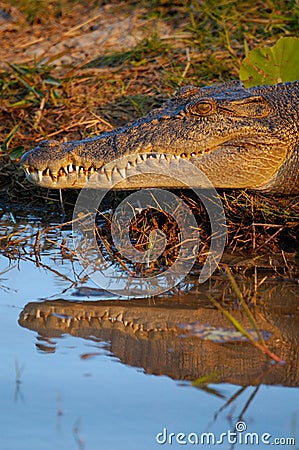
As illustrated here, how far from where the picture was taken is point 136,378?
9.73 feet

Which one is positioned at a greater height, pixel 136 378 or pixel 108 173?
pixel 108 173

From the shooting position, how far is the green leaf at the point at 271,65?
5477mm

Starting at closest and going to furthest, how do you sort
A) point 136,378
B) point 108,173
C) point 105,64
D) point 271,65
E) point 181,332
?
point 136,378
point 181,332
point 108,173
point 271,65
point 105,64

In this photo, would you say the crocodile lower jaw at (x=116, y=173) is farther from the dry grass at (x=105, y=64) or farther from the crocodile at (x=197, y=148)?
the dry grass at (x=105, y=64)

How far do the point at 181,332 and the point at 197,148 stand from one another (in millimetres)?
1451

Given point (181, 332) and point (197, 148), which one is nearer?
point (181, 332)

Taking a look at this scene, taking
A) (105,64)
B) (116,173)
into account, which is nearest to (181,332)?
(116,173)

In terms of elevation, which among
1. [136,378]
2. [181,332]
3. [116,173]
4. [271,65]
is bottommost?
[181,332]

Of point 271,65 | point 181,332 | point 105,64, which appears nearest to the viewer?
point 181,332

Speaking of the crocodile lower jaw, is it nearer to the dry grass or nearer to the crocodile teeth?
the crocodile teeth

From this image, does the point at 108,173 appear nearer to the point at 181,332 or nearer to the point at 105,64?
the point at 181,332

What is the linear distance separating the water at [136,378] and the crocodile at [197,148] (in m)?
0.82

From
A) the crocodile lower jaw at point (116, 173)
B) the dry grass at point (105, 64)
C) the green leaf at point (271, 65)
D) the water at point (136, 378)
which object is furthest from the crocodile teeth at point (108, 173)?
the green leaf at point (271, 65)

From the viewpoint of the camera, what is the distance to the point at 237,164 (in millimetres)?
4645
